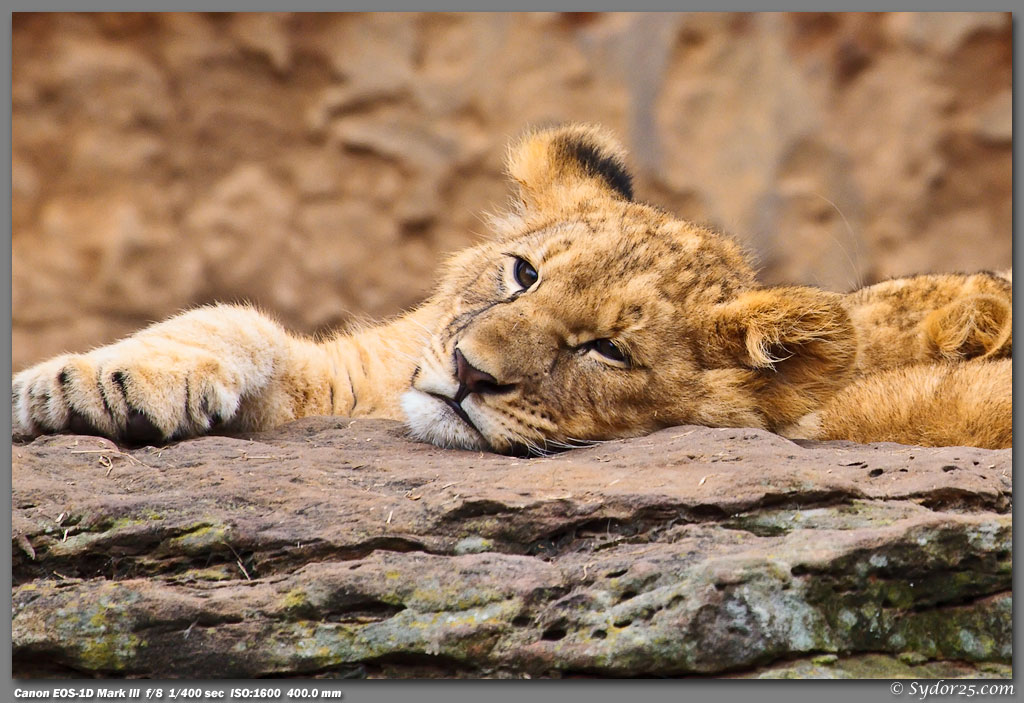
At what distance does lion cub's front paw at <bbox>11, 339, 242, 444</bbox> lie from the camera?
14.4ft

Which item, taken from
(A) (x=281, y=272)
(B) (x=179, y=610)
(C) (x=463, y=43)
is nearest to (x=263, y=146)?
(A) (x=281, y=272)

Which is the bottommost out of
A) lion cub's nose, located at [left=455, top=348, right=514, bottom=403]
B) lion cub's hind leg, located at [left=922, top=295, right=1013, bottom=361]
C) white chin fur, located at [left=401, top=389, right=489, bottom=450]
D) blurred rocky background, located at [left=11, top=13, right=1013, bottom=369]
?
white chin fur, located at [left=401, top=389, right=489, bottom=450]

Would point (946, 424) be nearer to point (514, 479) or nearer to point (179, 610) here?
point (514, 479)

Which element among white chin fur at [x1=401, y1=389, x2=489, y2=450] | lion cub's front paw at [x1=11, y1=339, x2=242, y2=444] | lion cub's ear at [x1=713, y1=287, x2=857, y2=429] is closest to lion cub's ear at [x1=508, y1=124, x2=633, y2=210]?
lion cub's ear at [x1=713, y1=287, x2=857, y2=429]

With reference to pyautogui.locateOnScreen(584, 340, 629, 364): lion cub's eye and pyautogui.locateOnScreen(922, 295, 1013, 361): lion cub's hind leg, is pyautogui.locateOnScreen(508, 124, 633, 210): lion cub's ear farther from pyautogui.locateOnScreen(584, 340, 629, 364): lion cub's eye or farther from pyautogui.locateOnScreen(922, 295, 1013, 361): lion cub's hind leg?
pyautogui.locateOnScreen(922, 295, 1013, 361): lion cub's hind leg

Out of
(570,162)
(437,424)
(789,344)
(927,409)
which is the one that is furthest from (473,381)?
(570,162)

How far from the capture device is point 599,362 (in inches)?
182

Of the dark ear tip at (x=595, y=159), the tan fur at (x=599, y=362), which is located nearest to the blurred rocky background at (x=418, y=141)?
the dark ear tip at (x=595, y=159)

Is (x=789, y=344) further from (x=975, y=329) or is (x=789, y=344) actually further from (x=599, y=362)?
(x=975, y=329)

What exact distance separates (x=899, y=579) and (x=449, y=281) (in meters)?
3.27

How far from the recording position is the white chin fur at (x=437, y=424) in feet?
14.8

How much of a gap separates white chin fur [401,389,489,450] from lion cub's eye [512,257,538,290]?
0.78 metres

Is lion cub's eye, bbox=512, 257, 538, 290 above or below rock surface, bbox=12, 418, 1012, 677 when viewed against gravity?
above

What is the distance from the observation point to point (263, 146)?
35.8ft
